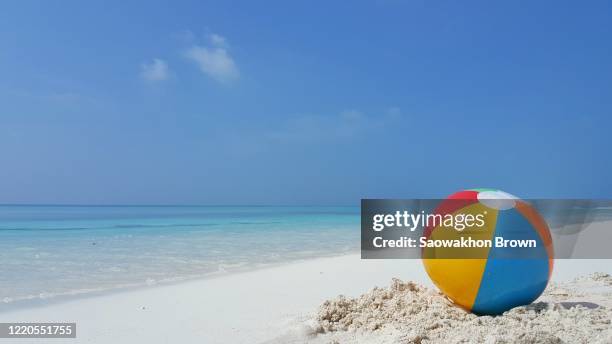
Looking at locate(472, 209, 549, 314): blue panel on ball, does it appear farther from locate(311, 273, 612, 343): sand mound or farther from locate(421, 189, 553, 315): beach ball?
locate(311, 273, 612, 343): sand mound

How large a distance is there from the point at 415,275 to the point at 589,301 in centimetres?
310

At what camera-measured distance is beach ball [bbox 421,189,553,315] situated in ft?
12.3

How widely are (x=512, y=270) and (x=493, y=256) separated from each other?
0.20 m

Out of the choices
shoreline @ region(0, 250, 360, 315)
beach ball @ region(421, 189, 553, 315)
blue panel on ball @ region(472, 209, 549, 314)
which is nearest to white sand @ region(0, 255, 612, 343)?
shoreline @ region(0, 250, 360, 315)

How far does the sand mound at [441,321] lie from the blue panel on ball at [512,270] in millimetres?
124

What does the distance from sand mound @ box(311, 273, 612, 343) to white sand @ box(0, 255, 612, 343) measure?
1.01 ft

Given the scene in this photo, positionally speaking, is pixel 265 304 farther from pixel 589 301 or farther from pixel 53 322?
pixel 589 301

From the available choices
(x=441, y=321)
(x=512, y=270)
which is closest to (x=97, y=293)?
(x=441, y=321)

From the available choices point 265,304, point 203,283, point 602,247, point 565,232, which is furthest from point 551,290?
point 565,232

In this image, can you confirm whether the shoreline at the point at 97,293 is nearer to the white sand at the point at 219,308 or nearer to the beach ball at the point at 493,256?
the white sand at the point at 219,308

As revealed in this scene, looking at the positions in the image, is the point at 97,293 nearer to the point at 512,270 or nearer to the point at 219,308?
the point at 219,308

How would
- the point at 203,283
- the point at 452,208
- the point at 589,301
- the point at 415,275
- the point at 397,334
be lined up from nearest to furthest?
the point at 397,334 → the point at 452,208 → the point at 589,301 → the point at 203,283 → the point at 415,275

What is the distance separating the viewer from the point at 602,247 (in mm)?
12328

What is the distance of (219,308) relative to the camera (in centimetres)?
512
